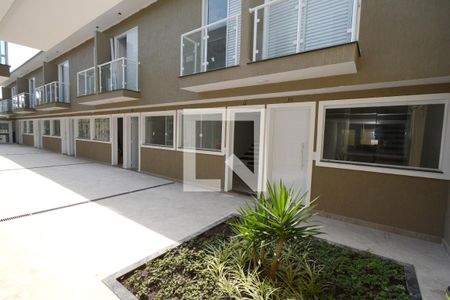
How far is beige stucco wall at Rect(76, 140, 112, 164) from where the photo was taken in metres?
11.2

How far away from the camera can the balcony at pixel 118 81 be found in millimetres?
→ 8195

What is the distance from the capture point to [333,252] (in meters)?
3.30

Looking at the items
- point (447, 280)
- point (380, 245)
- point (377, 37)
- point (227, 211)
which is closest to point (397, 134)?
point (377, 37)

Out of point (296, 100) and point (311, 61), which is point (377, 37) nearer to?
point (311, 61)

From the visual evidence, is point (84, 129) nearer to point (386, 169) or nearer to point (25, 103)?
point (25, 103)

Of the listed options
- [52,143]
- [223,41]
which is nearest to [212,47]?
[223,41]

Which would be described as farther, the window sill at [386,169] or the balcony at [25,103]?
the balcony at [25,103]

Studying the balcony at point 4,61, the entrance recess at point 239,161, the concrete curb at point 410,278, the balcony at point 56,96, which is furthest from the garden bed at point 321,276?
the balcony at point 56,96

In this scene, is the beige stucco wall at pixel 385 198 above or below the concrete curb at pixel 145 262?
above

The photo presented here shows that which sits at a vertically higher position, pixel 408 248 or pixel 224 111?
pixel 224 111

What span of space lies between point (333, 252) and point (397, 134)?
2716mm

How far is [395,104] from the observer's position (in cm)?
418

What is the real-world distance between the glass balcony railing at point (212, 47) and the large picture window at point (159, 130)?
265 cm

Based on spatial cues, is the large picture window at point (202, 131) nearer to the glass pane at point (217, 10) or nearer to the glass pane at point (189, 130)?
the glass pane at point (189, 130)
